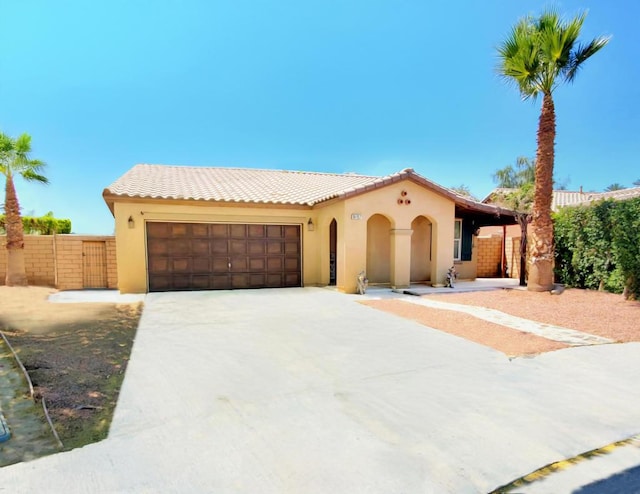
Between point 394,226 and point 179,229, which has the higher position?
point 394,226

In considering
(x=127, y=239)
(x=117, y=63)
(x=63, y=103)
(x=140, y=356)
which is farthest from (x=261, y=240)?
(x=63, y=103)

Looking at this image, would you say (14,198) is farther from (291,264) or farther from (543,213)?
(543,213)

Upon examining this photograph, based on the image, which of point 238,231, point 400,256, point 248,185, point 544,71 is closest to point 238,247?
point 238,231

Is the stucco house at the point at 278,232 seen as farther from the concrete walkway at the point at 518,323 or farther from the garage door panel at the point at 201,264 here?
the concrete walkway at the point at 518,323

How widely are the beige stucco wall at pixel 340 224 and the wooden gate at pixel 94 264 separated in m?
2.71

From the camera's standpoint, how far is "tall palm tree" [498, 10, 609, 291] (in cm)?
1073

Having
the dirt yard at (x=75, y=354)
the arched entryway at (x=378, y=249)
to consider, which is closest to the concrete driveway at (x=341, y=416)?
the dirt yard at (x=75, y=354)

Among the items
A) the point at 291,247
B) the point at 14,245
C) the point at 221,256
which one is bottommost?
the point at 221,256

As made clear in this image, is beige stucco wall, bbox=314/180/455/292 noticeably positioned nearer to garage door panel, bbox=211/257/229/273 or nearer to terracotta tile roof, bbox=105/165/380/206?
terracotta tile roof, bbox=105/165/380/206

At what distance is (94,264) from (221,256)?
18.6ft

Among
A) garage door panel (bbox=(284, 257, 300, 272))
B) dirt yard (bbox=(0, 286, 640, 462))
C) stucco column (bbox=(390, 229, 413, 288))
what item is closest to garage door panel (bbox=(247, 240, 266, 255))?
garage door panel (bbox=(284, 257, 300, 272))

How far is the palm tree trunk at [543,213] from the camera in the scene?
11.9 m

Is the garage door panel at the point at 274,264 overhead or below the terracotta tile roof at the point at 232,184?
below

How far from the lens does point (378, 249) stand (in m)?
14.5
